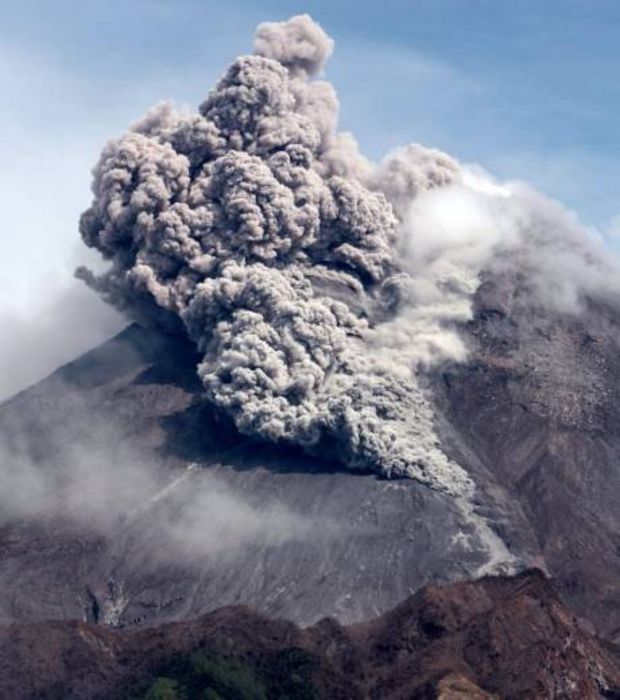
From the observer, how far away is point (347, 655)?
146 ft

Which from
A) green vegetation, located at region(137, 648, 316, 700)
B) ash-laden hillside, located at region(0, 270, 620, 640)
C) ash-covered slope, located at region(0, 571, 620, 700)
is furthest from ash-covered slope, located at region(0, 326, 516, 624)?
green vegetation, located at region(137, 648, 316, 700)

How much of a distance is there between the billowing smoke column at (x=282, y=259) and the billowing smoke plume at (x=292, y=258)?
79mm

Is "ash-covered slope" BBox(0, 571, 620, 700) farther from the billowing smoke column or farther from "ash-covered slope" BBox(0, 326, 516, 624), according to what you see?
the billowing smoke column

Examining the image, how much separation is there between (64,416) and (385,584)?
17886 mm

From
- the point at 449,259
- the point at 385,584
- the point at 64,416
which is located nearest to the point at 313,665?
the point at 385,584

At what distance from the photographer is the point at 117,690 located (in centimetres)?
4203

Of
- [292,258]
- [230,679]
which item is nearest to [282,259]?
[292,258]

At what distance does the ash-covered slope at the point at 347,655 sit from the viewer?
42031 mm

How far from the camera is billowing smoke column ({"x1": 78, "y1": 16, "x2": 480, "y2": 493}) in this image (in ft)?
189

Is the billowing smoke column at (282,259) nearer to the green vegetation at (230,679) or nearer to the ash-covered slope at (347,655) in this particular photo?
the ash-covered slope at (347,655)

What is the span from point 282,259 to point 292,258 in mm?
561

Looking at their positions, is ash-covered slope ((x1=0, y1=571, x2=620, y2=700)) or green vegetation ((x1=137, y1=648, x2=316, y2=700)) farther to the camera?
ash-covered slope ((x1=0, y1=571, x2=620, y2=700))

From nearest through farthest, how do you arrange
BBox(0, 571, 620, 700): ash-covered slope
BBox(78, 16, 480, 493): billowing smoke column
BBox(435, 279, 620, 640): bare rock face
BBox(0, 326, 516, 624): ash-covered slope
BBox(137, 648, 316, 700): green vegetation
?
BBox(137, 648, 316, 700): green vegetation < BBox(0, 571, 620, 700): ash-covered slope < BBox(0, 326, 516, 624): ash-covered slope < BBox(435, 279, 620, 640): bare rock face < BBox(78, 16, 480, 493): billowing smoke column

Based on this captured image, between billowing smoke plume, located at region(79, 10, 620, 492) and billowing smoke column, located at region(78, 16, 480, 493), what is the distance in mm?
79
